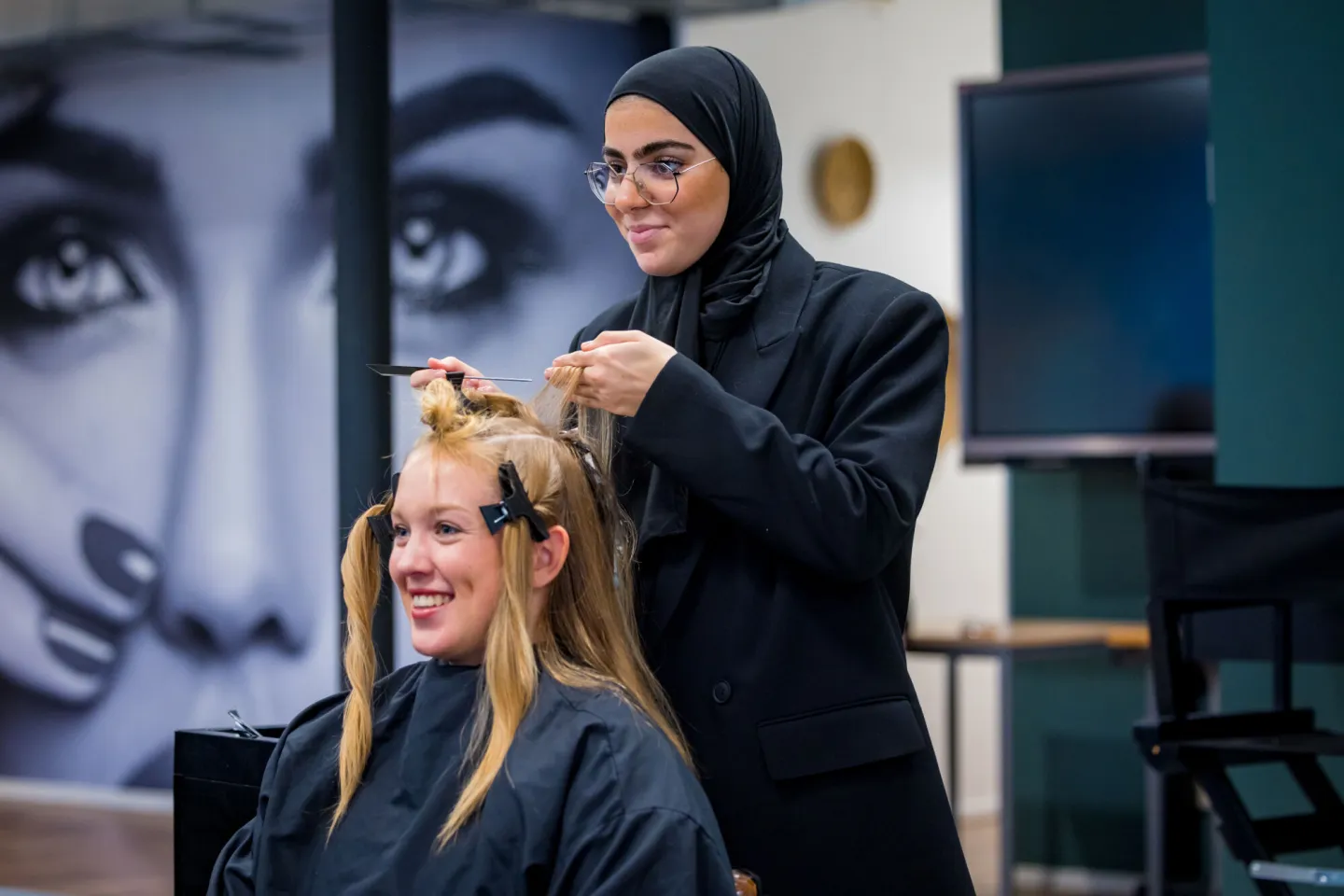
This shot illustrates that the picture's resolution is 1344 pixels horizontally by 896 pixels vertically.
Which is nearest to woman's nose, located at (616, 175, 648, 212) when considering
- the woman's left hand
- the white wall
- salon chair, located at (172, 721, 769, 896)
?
the woman's left hand

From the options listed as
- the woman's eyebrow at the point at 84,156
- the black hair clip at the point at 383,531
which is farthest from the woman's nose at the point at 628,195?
the woman's eyebrow at the point at 84,156

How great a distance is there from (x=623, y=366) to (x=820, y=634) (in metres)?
0.34

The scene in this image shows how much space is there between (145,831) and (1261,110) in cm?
405

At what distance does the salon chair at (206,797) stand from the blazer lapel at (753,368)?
0.48 m

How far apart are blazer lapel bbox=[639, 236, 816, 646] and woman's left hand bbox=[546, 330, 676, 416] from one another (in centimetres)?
16

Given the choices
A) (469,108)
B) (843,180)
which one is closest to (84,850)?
(469,108)

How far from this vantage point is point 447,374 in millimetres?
1768

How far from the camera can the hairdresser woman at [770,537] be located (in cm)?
164

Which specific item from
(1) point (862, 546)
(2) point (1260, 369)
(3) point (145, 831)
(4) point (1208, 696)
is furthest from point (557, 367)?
(3) point (145, 831)

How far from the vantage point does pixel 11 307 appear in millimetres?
6012

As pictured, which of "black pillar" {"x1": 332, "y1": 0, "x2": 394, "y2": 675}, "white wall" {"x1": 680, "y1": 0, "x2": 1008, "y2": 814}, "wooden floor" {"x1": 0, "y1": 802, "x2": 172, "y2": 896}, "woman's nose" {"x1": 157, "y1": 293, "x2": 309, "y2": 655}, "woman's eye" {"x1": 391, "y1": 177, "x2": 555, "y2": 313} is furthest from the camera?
"white wall" {"x1": 680, "y1": 0, "x2": 1008, "y2": 814}

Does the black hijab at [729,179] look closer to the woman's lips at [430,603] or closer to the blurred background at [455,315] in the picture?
the woman's lips at [430,603]

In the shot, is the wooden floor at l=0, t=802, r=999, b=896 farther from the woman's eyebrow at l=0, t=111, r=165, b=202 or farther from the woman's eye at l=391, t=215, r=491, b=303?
the woman's eyebrow at l=0, t=111, r=165, b=202

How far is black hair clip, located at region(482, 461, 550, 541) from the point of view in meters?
1.67
